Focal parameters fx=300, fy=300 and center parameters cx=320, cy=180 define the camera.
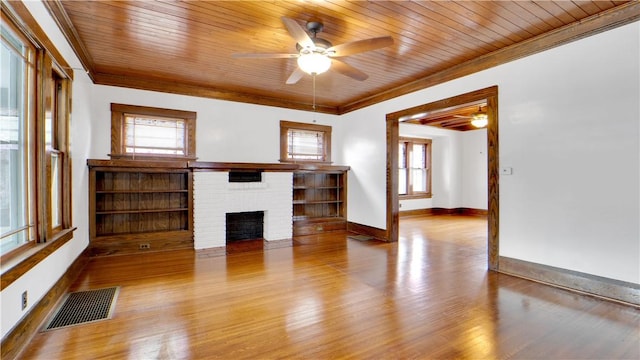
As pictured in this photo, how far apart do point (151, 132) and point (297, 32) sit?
3596mm

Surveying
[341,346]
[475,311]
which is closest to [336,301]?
[341,346]

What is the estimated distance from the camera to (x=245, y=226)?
5711 mm

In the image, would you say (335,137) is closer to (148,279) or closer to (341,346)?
(148,279)

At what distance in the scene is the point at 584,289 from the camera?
305 centimetres

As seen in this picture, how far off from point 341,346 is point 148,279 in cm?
252

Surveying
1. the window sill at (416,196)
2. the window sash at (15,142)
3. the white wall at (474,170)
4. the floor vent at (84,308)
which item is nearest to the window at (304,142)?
the window sill at (416,196)

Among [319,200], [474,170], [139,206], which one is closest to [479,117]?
[474,170]

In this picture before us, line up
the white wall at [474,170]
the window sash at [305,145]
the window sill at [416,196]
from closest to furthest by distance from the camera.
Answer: the window sash at [305,145], the window sill at [416,196], the white wall at [474,170]

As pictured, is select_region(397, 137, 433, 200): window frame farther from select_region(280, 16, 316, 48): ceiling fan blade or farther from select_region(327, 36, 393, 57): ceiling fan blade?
select_region(280, 16, 316, 48): ceiling fan blade

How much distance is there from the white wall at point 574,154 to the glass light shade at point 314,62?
2266 mm

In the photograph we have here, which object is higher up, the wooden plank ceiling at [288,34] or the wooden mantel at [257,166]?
the wooden plank ceiling at [288,34]

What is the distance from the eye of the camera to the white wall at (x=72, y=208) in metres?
1.96

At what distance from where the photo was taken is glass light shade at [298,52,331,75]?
3.09 meters

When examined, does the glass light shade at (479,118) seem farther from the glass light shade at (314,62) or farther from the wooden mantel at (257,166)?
the glass light shade at (314,62)
